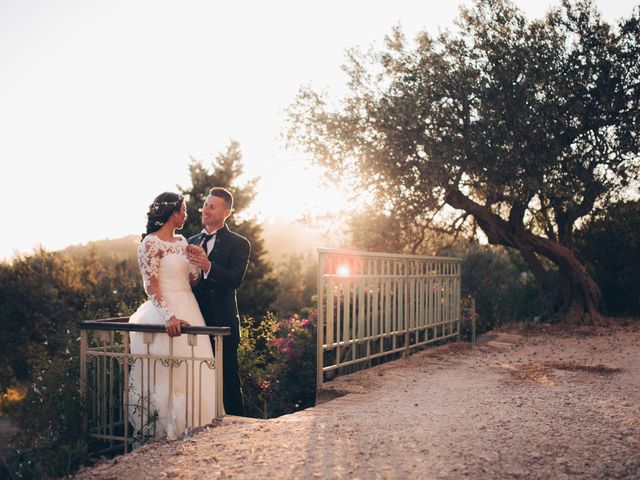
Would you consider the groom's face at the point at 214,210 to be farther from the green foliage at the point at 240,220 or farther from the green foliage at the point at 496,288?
the green foliage at the point at 240,220

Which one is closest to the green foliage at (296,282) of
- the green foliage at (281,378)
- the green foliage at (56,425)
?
the green foliage at (281,378)

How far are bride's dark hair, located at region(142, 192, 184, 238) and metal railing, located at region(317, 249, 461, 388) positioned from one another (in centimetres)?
162

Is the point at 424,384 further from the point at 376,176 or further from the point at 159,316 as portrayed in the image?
the point at 376,176

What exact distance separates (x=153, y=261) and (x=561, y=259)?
11.8 meters

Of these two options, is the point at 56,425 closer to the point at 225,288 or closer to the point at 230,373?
the point at 230,373

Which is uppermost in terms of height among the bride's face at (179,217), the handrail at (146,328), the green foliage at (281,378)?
the bride's face at (179,217)

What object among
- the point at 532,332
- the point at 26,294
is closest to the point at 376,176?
the point at 532,332

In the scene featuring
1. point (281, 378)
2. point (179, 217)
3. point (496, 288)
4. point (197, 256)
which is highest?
point (179, 217)

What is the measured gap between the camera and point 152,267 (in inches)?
231

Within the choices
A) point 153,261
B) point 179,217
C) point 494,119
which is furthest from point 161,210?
point 494,119

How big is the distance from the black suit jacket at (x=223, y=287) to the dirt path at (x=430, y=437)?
1229 mm

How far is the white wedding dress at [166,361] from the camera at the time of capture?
562 cm

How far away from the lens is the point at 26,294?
75.9 ft

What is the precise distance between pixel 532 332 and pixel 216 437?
10.6m
